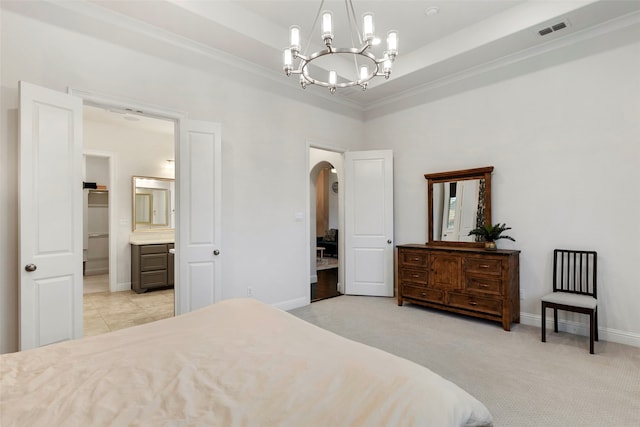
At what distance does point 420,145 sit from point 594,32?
86.2 inches

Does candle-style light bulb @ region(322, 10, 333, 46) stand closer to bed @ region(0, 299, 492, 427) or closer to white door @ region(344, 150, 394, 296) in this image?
bed @ region(0, 299, 492, 427)

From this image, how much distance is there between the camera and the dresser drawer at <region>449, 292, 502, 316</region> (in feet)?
11.8

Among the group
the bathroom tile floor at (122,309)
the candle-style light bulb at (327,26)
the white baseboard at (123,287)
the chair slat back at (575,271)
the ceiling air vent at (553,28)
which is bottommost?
the bathroom tile floor at (122,309)

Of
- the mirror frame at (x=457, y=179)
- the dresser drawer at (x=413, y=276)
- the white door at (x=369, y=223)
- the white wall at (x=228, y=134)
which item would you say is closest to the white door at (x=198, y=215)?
the white wall at (x=228, y=134)

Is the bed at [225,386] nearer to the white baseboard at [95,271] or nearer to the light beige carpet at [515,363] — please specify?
the light beige carpet at [515,363]

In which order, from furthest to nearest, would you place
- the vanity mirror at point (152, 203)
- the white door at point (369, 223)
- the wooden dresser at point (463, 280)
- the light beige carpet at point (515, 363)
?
the vanity mirror at point (152, 203) → the white door at point (369, 223) → the wooden dresser at point (463, 280) → the light beige carpet at point (515, 363)

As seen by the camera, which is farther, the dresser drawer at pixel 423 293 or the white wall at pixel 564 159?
the dresser drawer at pixel 423 293

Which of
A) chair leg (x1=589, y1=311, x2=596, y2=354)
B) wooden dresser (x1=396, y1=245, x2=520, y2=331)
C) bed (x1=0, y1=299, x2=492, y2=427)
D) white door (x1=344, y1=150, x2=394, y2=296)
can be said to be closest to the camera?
bed (x1=0, y1=299, x2=492, y2=427)

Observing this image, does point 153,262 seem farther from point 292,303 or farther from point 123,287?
point 292,303

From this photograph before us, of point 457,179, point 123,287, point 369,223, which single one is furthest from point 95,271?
point 457,179

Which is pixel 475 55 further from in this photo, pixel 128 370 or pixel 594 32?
pixel 128 370

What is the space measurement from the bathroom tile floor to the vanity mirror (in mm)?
1282

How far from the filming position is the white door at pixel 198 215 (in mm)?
3334

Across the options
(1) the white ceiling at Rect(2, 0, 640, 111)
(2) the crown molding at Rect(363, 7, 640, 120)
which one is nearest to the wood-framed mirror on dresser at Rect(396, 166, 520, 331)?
(2) the crown molding at Rect(363, 7, 640, 120)
